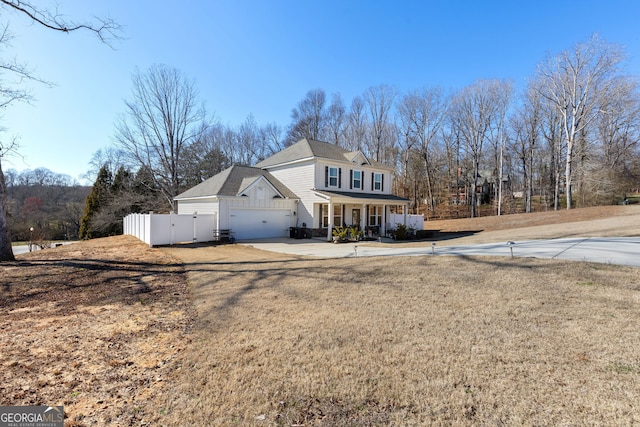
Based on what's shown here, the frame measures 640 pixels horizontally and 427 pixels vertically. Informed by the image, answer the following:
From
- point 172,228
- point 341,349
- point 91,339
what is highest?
point 172,228

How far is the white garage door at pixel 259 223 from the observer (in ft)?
59.1

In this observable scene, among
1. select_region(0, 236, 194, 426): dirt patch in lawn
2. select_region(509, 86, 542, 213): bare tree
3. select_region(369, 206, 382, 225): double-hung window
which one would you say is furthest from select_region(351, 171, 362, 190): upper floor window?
select_region(509, 86, 542, 213): bare tree

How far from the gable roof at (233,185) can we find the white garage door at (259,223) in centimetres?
129

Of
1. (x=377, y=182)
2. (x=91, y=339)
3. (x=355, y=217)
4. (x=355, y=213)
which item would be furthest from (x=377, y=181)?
(x=91, y=339)

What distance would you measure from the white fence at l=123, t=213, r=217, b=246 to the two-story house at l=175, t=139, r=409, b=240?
0.89 metres

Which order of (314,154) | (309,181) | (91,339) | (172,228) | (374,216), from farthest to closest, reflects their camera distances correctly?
(374,216) → (309,181) → (314,154) → (172,228) → (91,339)

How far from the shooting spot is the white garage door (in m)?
18.0

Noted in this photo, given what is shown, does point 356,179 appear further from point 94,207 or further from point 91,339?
point 94,207

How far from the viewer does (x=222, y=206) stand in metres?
17.4

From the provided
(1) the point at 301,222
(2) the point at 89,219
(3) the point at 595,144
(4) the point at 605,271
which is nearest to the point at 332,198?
(1) the point at 301,222

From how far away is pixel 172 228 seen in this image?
15867 millimetres

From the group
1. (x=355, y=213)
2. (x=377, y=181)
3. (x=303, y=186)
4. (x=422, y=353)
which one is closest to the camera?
(x=422, y=353)

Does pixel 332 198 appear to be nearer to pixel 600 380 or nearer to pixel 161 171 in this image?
pixel 600 380

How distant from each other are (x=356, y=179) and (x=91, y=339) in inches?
764
